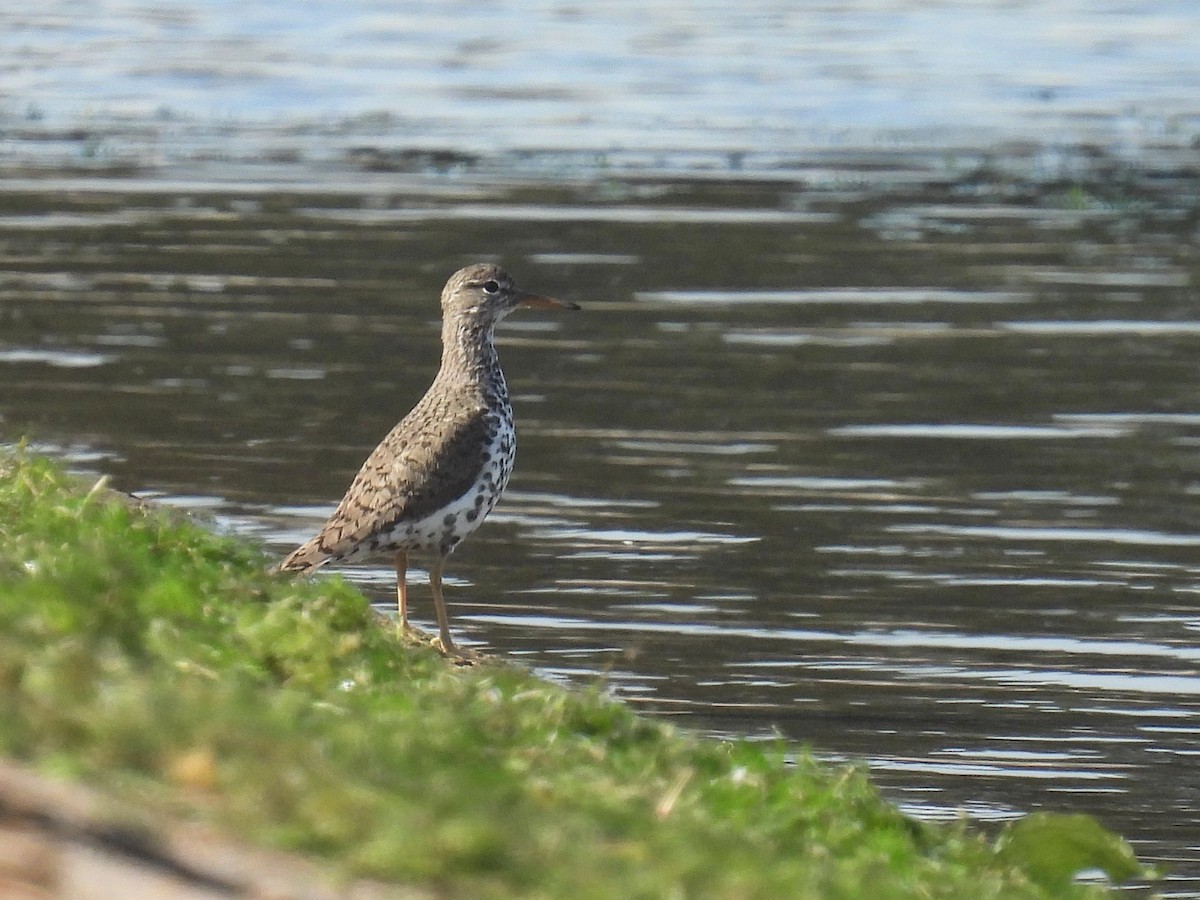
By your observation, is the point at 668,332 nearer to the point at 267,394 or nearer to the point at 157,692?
the point at 267,394

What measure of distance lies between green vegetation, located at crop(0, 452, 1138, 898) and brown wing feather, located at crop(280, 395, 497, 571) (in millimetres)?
342

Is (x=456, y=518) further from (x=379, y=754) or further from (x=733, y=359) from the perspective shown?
(x=733, y=359)

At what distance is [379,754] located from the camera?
6.20 meters

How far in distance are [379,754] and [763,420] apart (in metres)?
11.4

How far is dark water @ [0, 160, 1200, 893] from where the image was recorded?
11695 millimetres

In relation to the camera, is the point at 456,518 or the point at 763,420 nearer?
the point at 456,518

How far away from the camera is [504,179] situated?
2877 cm

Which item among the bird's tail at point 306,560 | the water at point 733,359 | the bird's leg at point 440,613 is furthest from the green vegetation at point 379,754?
the water at point 733,359

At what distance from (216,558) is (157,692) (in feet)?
13.6

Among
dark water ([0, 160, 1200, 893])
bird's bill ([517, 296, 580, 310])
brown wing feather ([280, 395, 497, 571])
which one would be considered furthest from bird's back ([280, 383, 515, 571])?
dark water ([0, 160, 1200, 893])

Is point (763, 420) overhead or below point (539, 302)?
below

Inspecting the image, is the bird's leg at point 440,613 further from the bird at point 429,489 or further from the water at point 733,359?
Answer: the water at point 733,359

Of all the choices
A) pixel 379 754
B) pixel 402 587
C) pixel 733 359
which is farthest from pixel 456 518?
pixel 733 359

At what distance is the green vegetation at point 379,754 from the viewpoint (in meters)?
5.48
